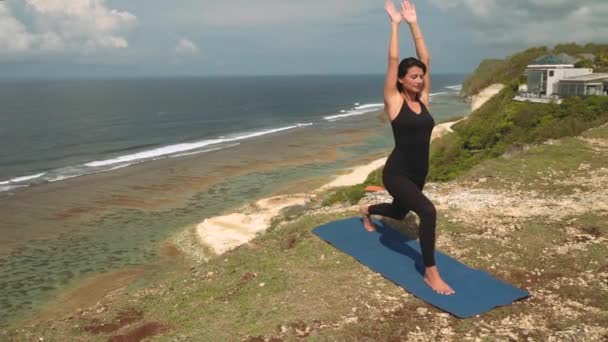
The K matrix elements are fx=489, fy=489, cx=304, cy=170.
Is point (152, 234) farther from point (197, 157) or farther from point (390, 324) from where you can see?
point (197, 157)

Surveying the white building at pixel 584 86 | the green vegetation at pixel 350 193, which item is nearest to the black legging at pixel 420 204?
the green vegetation at pixel 350 193

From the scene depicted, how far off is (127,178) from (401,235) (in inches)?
1273

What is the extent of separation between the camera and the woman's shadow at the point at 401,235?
23.5 ft

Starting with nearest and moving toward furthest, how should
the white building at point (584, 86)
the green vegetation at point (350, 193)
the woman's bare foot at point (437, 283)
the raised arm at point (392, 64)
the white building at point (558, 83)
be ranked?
the raised arm at point (392, 64)
the woman's bare foot at point (437, 283)
the green vegetation at point (350, 193)
the white building at point (584, 86)
the white building at point (558, 83)

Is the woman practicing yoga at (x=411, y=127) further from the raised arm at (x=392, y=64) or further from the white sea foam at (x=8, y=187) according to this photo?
the white sea foam at (x=8, y=187)

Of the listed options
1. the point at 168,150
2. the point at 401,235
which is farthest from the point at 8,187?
the point at 401,235

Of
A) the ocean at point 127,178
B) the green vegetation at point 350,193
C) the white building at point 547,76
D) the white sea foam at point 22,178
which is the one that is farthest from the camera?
the white sea foam at point 22,178

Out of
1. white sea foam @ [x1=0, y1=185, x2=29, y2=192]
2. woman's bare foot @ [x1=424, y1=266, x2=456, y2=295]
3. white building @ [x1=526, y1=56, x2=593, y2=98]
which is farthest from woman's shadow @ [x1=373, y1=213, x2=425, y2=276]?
white sea foam @ [x1=0, y1=185, x2=29, y2=192]

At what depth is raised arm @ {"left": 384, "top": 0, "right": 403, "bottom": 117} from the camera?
5418 mm

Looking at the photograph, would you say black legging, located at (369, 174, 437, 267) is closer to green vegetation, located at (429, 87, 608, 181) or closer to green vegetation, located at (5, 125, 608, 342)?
green vegetation, located at (5, 125, 608, 342)

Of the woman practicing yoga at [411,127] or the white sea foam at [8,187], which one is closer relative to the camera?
the woman practicing yoga at [411,127]

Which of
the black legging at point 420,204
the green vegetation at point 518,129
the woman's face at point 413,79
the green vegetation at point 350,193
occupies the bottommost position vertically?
the green vegetation at point 350,193

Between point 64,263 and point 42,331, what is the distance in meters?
14.5

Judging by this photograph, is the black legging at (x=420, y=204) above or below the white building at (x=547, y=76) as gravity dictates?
below
